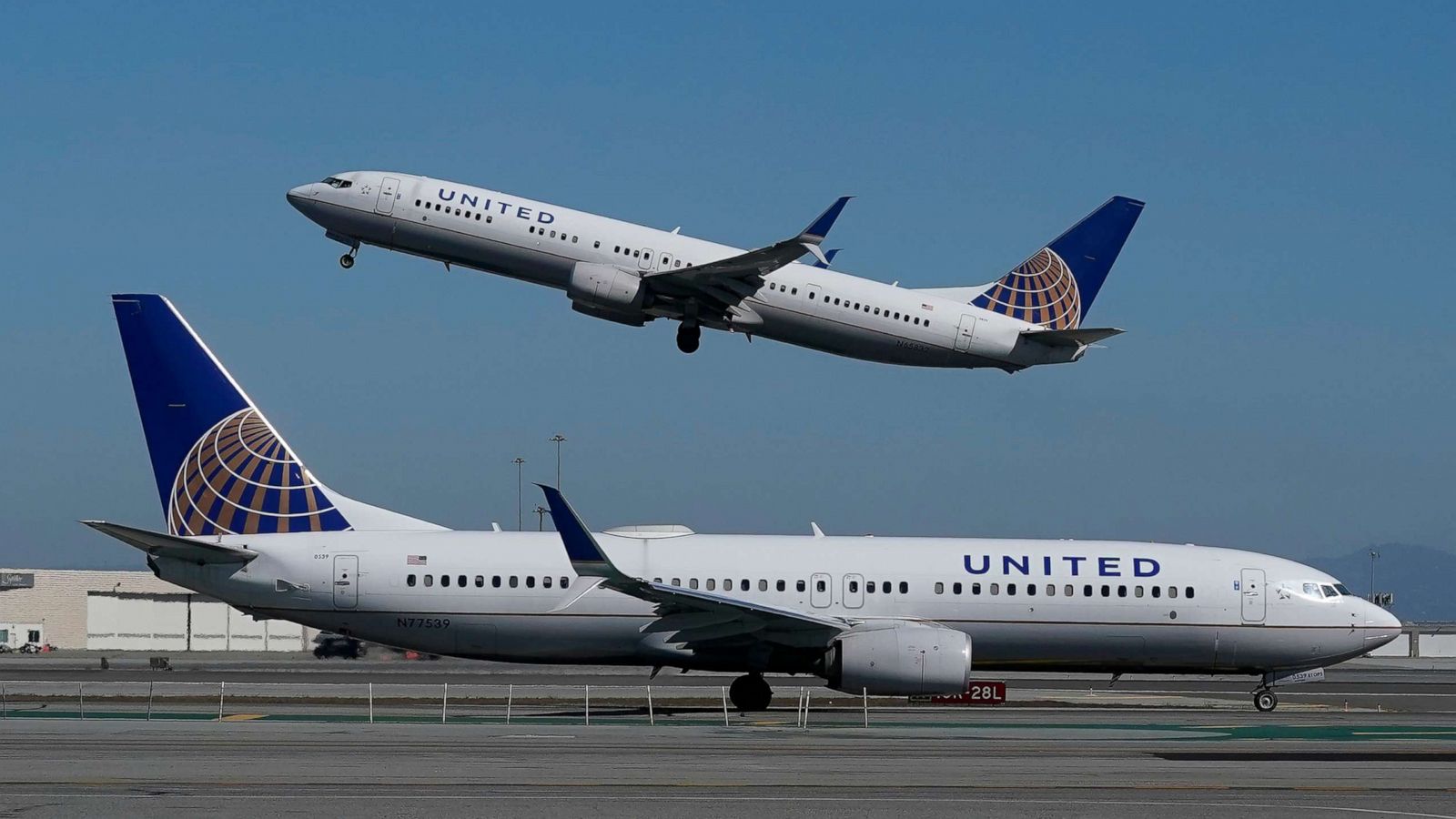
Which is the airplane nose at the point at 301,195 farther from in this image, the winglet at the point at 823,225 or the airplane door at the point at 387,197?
the winglet at the point at 823,225

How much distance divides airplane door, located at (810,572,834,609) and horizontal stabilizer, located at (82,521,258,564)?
468 inches

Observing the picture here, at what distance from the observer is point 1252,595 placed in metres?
35.8

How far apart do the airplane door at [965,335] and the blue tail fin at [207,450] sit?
13.5 meters

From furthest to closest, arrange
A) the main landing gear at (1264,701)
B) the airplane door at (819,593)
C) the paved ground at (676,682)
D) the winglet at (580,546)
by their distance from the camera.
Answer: the paved ground at (676,682)
the main landing gear at (1264,701)
the airplane door at (819,593)
the winglet at (580,546)

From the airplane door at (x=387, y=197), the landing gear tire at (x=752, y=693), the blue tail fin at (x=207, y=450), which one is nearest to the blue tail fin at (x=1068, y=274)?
the landing gear tire at (x=752, y=693)

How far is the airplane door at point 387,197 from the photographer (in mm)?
38406

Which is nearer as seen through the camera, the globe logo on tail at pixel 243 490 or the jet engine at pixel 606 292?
the globe logo on tail at pixel 243 490

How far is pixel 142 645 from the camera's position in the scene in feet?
294

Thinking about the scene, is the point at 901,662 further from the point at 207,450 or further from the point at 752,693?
the point at 207,450

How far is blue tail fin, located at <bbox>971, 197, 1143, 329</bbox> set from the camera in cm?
4406

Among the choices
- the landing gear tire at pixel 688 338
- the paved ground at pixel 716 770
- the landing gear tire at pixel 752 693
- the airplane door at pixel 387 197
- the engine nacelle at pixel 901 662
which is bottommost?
the paved ground at pixel 716 770

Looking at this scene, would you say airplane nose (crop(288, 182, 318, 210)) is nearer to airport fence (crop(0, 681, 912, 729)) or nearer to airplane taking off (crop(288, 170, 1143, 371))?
airplane taking off (crop(288, 170, 1143, 371))

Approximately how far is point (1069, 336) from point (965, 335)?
2.72 metres

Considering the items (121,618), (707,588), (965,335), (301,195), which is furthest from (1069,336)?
(121,618)
